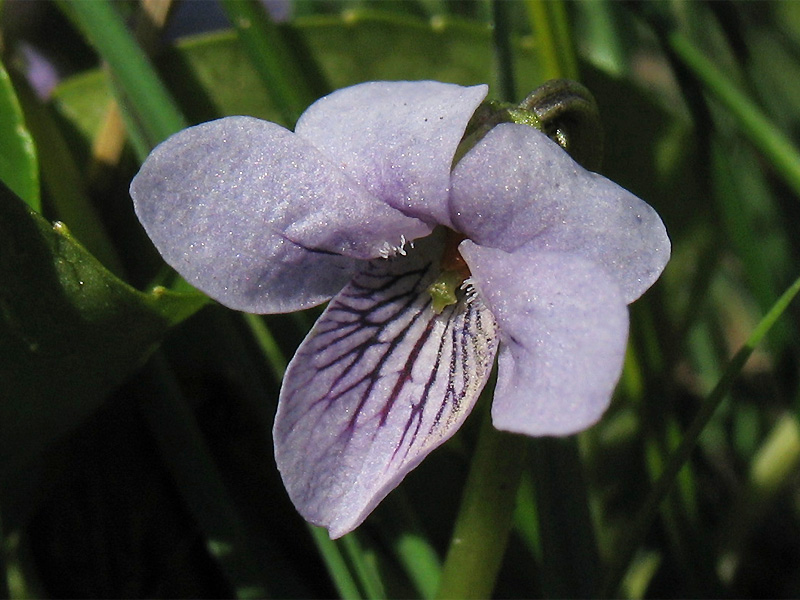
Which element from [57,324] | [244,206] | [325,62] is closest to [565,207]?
[244,206]

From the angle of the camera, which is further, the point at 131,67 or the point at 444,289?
the point at 131,67

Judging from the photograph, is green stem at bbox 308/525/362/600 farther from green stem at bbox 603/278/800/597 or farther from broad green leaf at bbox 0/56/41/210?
broad green leaf at bbox 0/56/41/210

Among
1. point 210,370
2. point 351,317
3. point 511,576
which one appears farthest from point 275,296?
point 511,576

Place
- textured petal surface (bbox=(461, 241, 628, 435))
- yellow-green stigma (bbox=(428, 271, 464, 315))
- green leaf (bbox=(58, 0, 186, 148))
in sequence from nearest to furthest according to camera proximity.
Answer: textured petal surface (bbox=(461, 241, 628, 435)) → yellow-green stigma (bbox=(428, 271, 464, 315)) → green leaf (bbox=(58, 0, 186, 148))

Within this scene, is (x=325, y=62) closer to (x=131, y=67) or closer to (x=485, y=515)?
(x=131, y=67)

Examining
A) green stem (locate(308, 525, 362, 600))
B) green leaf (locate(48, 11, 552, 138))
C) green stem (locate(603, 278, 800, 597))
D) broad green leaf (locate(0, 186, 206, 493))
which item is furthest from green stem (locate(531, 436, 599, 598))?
green leaf (locate(48, 11, 552, 138))

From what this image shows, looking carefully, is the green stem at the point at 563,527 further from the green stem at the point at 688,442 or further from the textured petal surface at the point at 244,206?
the textured petal surface at the point at 244,206
